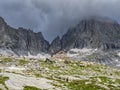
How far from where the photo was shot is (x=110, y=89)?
9406 centimetres

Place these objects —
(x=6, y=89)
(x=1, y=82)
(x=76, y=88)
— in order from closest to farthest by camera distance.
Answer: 1. (x=6, y=89)
2. (x=1, y=82)
3. (x=76, y=88)

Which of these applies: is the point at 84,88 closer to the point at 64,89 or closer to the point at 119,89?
the point at 64,89

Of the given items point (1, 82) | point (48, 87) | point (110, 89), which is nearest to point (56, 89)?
point (48, 87)

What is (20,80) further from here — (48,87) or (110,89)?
(110,89)

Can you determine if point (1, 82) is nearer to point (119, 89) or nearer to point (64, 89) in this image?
point (64, 89)

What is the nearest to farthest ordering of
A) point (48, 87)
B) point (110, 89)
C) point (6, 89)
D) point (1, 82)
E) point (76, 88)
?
point (6, 89), point (1, 82), point (48, 87), point (76, 88), point (110, 89)

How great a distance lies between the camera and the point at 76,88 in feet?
275

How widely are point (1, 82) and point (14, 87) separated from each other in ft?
13.0

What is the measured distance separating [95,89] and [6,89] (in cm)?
2924

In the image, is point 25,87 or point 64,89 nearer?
point 25,87

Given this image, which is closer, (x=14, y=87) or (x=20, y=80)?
(x=14, y=87)

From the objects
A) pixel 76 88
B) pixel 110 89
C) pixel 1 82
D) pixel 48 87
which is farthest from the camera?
pixel 110 89

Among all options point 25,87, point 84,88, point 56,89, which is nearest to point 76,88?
point 84,88

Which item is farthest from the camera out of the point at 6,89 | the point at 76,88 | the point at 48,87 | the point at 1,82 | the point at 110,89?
the point at 110,89
